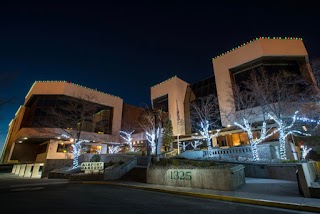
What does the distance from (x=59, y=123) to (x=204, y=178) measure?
28.0 m

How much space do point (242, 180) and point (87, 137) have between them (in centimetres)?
2988

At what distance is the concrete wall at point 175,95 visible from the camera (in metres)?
33.8

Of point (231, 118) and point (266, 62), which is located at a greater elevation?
point (266, 62)

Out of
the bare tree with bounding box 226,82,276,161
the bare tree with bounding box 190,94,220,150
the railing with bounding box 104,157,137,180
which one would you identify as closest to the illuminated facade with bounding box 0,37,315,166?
the bare tree with bounding box 226,82,276,161

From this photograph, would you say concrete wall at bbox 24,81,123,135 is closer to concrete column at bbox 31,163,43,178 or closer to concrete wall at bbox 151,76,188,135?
concrete wall at bbox 151,76,188,135

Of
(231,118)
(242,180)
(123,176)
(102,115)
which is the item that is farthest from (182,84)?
(242,180)

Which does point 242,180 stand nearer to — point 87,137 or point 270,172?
point 270,172

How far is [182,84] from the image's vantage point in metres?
37.4

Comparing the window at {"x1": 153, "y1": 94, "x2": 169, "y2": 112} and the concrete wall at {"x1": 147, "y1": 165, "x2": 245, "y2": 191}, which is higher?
the window at {"x1": 153, "y1": 94, "x2": 169, "y2": 112}

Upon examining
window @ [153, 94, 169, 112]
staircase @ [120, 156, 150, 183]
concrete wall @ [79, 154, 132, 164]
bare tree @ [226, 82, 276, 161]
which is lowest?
staircase @ [120, 156, 150, 183]

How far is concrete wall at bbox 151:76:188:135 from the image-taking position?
33.8 meters

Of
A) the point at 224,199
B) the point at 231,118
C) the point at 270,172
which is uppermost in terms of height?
the point at 231,118

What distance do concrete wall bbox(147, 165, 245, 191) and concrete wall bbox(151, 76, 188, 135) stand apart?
68.6 feet

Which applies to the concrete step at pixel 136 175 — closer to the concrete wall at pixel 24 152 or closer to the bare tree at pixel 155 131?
the bare tree at pixel 155 131
